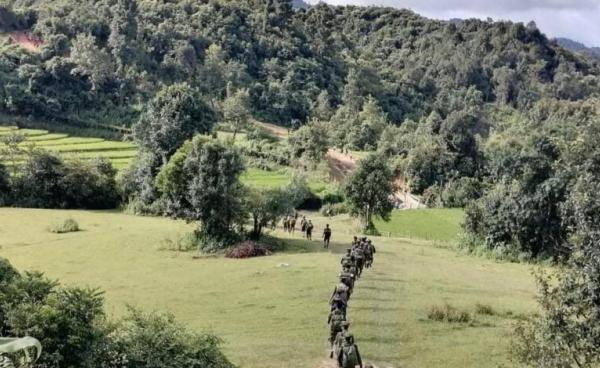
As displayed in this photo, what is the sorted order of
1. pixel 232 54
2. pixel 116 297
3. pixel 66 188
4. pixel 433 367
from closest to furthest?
pixel 433 367 < pixel 116 297 < pixel 66 188 < pixel 232 54

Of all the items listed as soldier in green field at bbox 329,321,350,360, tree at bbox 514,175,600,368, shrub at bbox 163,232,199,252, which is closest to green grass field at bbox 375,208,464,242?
shrub at bbox 163,232,199,252

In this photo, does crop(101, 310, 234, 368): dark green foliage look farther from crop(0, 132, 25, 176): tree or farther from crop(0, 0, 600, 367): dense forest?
crop(0, 132, 25, 176): tree

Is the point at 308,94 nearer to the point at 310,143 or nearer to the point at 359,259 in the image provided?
the point at 310,143

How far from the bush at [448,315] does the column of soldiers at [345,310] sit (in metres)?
3.21

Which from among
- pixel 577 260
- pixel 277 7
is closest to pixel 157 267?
pixel 577 260

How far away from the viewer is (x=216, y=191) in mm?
38469

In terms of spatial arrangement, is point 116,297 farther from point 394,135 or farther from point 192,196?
point 394,135

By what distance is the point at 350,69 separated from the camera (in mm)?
136875

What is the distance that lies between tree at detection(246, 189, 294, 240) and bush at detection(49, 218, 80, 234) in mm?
13334

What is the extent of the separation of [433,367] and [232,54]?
11894cm

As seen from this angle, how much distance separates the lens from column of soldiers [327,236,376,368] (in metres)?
16.4

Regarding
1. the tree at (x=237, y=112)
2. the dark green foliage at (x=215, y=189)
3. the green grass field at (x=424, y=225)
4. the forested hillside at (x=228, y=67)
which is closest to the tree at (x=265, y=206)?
the dark green foliage at (x=215, y=189)

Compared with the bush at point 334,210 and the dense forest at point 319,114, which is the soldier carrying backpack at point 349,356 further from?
the bush at point 334,210

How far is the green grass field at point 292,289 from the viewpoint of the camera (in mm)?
19484
